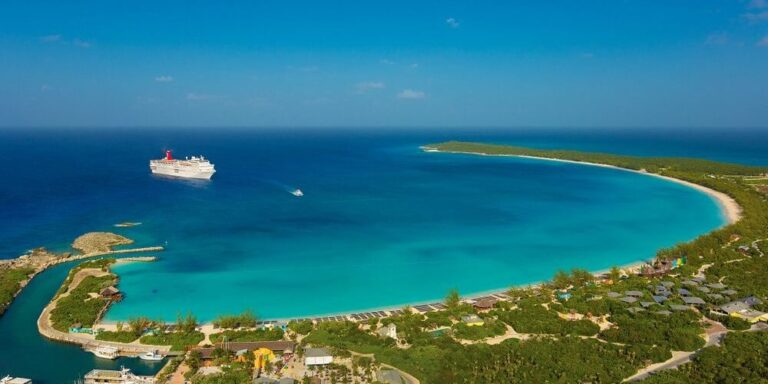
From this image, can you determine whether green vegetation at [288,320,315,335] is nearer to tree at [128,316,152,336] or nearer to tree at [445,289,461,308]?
tree at [128,316,152,336]

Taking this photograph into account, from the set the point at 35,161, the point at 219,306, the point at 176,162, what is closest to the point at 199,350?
the point at 219,306

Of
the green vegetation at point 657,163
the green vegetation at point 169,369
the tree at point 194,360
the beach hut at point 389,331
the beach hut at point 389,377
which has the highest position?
the green vegetation at point 657,163

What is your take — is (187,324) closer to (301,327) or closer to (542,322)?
(301,327)

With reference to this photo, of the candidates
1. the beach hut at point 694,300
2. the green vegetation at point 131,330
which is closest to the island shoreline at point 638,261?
the green vegetation at point 131,330

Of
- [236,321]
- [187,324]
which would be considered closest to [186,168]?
[187,324]

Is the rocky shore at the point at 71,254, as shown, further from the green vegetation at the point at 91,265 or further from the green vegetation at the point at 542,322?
the green vegetation at the point at 542,322

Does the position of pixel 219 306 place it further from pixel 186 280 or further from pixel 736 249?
pixel 736 249

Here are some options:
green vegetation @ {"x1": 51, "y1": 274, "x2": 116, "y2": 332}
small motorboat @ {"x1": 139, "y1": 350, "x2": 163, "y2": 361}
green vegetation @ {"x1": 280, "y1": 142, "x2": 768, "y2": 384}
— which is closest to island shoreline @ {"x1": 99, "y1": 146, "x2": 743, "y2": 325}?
green vegetation @ {"x1": 51, "y1": 274, "x2": 116, "y2": 332}
